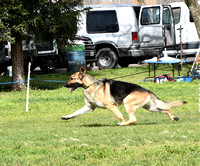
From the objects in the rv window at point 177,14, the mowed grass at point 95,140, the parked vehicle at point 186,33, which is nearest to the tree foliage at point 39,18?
the mowed grass at point 95,140

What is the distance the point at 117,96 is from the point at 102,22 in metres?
13.2

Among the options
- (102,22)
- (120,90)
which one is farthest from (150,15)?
(120,90)

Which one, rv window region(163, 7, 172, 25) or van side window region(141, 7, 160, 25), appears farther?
rv window region(163, 7, 172, 25)

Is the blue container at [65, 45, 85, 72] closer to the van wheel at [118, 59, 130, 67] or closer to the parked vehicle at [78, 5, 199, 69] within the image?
the parked vehicle at [78, 5, 199, 69]

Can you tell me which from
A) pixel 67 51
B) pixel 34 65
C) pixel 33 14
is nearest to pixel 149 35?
pixel 67 51

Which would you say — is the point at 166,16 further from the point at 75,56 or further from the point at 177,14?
the point at 75,56

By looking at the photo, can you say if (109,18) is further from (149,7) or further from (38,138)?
(38,138)

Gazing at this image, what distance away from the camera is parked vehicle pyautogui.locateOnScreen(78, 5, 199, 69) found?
72.5 feet

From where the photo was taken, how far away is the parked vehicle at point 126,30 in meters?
22.1

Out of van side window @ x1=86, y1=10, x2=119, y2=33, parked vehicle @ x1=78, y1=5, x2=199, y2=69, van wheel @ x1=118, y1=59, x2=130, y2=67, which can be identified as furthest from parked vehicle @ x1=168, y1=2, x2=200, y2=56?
van side window @ x1=86, y1=10, x2=119, y2=33

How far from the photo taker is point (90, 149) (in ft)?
22.2

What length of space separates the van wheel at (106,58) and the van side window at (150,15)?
2.13m

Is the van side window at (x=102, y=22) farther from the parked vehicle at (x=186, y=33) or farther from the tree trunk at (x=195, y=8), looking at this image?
the tree trunk at (x=195, y=8)

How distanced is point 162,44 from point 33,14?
8.43m
